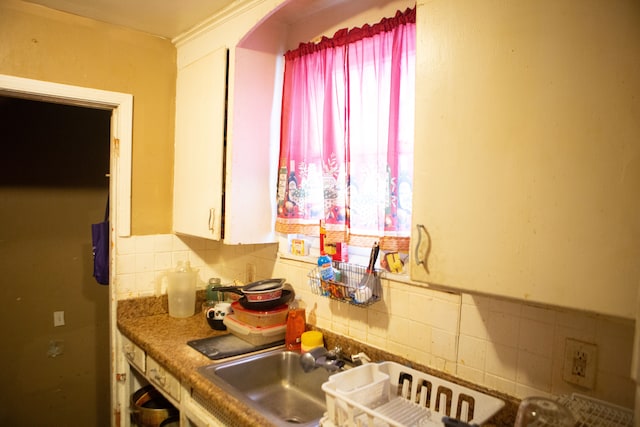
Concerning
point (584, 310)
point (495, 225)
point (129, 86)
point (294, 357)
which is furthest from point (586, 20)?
point (129, 86)

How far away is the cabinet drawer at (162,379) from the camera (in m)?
1.69

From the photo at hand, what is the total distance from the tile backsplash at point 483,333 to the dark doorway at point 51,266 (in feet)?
5.89

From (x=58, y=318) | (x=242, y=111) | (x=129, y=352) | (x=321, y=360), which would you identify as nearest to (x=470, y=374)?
(x=321, y=360)

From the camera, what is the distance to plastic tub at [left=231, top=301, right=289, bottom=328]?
1847 mm

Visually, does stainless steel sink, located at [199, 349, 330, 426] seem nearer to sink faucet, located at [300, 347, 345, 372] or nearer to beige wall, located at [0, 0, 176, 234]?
sink faucet, located at [300, 347, 345, 372]

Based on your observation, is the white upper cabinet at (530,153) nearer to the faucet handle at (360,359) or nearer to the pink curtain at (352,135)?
the pink curtain at (352,135)

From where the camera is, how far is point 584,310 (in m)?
0.82

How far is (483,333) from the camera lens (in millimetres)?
1296

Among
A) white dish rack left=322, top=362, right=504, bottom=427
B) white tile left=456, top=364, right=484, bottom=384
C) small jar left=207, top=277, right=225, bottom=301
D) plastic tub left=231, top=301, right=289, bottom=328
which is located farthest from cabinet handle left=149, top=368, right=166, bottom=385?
white tile left=456, top=364, right=484, bottom=384

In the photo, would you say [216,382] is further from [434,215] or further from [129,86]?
[129,86]

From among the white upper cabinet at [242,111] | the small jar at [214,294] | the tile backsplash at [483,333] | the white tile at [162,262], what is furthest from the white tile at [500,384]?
the white tile at [162,262]

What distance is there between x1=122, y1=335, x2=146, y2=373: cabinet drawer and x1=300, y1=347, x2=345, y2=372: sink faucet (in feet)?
2.87

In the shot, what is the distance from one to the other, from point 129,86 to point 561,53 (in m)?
2.01

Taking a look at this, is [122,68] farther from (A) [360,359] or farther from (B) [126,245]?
(A) [360,359]
